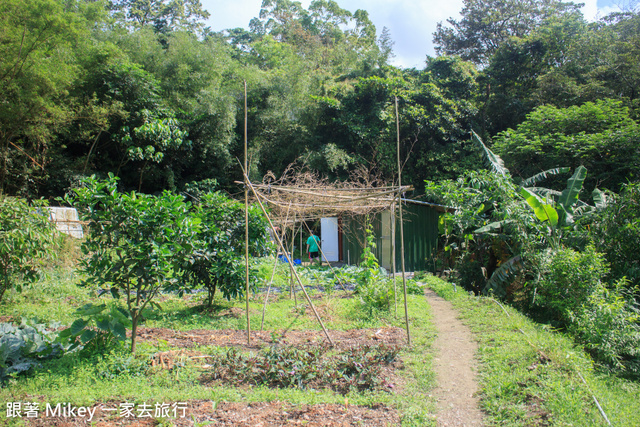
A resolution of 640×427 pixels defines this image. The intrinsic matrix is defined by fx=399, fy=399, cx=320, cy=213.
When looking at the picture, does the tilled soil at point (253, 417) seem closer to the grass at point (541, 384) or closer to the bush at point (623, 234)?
the grass at point (541, 384)

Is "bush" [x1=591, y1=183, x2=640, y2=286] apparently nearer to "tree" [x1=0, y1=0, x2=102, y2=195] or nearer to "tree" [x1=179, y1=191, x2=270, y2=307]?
"tree" [x1=179, y1=191, x2=270, y2=307]

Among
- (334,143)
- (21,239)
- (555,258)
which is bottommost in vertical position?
(555,258)

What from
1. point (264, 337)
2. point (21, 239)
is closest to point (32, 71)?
point (21, 239)

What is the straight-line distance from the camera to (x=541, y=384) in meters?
3.97

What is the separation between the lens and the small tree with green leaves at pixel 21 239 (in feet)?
17.5

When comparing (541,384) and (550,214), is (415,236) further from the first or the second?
(541,384)

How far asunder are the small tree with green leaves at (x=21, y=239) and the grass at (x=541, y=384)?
5.98 metres

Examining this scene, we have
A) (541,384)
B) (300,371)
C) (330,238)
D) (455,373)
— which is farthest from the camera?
(330,238)

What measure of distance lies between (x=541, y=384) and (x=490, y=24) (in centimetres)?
2260

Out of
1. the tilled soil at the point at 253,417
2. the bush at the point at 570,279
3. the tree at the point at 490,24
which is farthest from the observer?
the tree at the point at 490,24

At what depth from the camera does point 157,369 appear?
4.25 m

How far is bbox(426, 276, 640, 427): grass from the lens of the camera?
11.5 ft

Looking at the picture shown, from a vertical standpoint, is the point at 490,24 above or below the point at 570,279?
above

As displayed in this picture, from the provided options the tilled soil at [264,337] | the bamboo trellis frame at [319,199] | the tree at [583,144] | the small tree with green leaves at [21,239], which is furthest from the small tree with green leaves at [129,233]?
the tree at [583,144]
